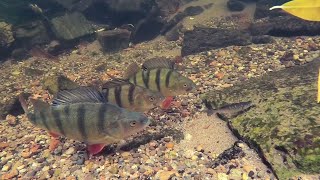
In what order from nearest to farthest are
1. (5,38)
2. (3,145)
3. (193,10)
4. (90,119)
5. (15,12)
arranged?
(90,119), (3,145), (5,38), (15,12), (193,10)

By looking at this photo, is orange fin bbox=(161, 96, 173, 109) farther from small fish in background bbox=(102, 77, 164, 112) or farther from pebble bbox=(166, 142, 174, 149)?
pebble bbox=(166, 142, 174, 149)

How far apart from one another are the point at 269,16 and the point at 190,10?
359cm

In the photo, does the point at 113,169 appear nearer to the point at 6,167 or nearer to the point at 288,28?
the point at 6,167

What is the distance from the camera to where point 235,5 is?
43.8 feet

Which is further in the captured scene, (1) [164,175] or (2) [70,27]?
(2) [70,27]

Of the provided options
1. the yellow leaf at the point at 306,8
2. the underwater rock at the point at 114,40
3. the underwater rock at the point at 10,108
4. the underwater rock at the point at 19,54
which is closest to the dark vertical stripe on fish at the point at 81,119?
the yellow leaf at the point at 306,8

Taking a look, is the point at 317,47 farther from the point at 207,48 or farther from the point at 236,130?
the point at 236,130

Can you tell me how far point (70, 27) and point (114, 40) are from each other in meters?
2.34

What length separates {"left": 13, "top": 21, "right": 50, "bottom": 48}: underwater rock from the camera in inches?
457

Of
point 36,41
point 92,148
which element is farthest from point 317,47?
point 36,41

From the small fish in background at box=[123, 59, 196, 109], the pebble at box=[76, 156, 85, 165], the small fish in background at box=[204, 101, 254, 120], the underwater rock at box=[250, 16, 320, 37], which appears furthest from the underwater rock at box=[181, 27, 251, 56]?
the pebble at box=[76, 156, 85, 165]

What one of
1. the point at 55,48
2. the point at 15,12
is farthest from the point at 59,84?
the point at 15,12

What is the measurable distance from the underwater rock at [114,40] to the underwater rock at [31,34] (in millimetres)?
2861

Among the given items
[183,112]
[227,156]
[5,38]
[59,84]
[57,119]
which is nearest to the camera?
[57,119]
